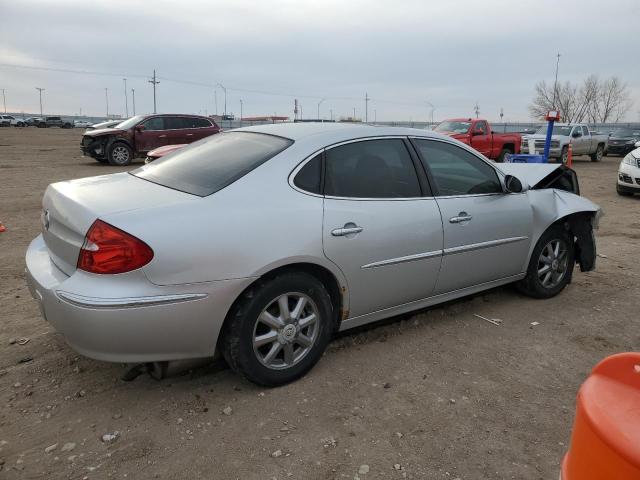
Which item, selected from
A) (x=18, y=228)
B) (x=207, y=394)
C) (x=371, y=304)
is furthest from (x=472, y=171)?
(x=18, y=228)

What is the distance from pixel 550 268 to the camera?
15.2ft

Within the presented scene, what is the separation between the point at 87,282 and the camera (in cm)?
256

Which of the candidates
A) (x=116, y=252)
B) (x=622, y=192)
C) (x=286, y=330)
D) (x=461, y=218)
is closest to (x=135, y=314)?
(x=116, y=252)

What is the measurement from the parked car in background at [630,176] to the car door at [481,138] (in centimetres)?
631

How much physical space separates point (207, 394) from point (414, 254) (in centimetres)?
162

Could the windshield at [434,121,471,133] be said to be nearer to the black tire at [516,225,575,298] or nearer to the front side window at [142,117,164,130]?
the front side window at [142,117,164,130]

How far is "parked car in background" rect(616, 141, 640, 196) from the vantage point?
1124 centimetres

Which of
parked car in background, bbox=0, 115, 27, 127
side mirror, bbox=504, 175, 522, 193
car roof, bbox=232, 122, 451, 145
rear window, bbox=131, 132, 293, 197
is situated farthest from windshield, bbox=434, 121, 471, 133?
parked car in background, bbox=0, 115, 27, 127

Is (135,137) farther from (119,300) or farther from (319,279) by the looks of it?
(119,300)

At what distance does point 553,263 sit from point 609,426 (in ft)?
12.4

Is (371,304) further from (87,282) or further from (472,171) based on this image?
(87,282)

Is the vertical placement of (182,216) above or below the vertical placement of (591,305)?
above

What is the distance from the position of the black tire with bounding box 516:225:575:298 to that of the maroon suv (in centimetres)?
1418

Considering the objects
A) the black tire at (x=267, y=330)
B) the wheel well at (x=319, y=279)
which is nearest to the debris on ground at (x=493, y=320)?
the wheel well at (x=319, y=279)
